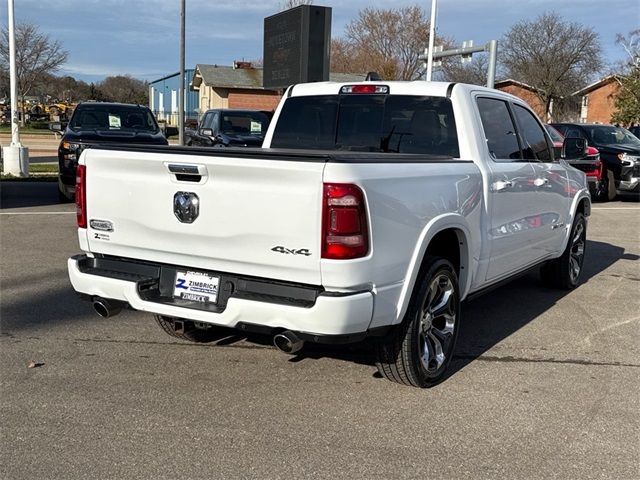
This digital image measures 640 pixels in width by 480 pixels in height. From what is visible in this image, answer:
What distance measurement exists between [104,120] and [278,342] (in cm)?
1062

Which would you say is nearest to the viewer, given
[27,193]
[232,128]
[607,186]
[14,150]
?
[27,193]

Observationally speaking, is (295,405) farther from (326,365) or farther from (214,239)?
(214,239)

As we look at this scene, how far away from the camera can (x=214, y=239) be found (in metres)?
3.74

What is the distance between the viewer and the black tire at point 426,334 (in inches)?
159

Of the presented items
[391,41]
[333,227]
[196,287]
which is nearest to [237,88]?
[391,41]

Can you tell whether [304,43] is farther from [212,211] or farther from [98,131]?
[212,211]

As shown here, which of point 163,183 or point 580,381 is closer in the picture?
point 163,183

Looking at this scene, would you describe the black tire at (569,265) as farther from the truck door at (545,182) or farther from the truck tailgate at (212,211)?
the truck tailgate at (212,211)

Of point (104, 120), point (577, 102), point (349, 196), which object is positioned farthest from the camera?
point (577, 102)

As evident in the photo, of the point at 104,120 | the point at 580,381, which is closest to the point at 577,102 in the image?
the point at 104,120

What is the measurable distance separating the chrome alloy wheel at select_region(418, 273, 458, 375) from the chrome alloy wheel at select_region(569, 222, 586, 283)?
3.08 m

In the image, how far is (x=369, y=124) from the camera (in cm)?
524

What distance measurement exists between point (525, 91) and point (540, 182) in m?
59.8

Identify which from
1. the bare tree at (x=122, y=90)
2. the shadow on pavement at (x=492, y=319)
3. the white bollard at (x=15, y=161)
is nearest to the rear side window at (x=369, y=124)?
the shadow on pavement at (x=492, y=319)
